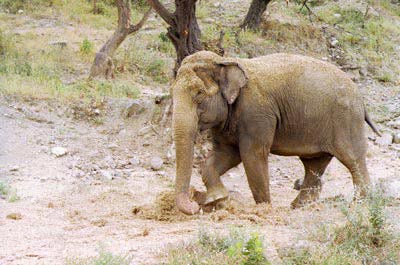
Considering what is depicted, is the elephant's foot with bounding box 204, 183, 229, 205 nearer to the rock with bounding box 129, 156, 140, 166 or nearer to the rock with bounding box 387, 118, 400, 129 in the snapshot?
the rock with bounding box 129, 156, 140, 166

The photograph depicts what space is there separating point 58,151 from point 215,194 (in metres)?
3.52

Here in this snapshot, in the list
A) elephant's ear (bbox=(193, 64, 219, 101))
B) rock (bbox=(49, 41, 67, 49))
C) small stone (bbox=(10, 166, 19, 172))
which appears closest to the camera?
elephant's ear (bbox=(193, 64, 219, 101))

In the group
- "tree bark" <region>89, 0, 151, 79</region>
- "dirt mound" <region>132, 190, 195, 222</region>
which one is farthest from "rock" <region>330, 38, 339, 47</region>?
"dirt mound" <region>132, 190, 195, 222</region>

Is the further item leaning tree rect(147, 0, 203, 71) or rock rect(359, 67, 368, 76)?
rock rect(359, 67, 368, 76)

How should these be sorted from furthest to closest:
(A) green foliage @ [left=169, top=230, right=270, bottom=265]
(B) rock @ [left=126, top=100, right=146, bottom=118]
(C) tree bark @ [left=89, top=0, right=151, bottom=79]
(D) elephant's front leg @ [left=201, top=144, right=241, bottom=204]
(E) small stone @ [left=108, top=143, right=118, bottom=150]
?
(C) tree bark @ [left=89, top=0, right=151, bottom=79] → (B) rock @ [left=126, top=100, right=146, bottom=118] → (E) small stone @ [left=108, top=143, right=118, bottom=150] → (D) elephant's front leg @ [left=201, top=144, right=241, bottom=204] → (A) green foliage @ [left=169, top=230, right=270, bottom=265]

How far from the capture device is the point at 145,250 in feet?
20.2

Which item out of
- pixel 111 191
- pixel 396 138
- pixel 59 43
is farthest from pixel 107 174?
pixel 59 43

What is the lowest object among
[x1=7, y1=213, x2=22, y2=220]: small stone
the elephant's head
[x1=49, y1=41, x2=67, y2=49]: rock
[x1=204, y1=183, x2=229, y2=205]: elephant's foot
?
[x1=7, y1=213, x2=22, y2=220]: small stone

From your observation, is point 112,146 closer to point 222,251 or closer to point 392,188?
point 392,188

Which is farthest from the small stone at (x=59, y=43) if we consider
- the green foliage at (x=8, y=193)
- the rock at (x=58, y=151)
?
the green foliage at (x=8, y=193)

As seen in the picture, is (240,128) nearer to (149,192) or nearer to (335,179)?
(149,192)

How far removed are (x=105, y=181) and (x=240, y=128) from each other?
298 centimetres

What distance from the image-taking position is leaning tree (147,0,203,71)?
39.2ft

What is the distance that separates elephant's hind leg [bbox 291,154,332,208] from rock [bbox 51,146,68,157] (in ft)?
12.6
